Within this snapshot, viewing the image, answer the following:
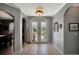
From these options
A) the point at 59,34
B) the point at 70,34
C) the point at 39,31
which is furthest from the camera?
the point at 59,34

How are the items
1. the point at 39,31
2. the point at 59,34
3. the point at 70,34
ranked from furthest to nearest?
the point at 59,34 < the point at 70,34 < the point at 39,31

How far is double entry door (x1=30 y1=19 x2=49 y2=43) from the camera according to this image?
3799mm

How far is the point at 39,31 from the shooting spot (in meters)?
3.97

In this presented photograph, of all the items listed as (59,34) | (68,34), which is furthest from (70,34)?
(59,34)

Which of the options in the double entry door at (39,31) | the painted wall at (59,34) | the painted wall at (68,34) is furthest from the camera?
the painted wall at (59,34)

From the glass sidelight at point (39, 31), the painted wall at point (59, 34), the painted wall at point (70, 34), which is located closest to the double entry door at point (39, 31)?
the glass sidelight at point (39, 31)

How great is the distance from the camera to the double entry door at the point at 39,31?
12.5 feet

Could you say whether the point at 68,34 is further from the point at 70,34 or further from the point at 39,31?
the point at 39,31

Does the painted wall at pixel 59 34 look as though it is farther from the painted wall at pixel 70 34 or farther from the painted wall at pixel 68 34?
the painted wall at pixel 70 34

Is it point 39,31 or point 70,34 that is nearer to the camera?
point 39,31
